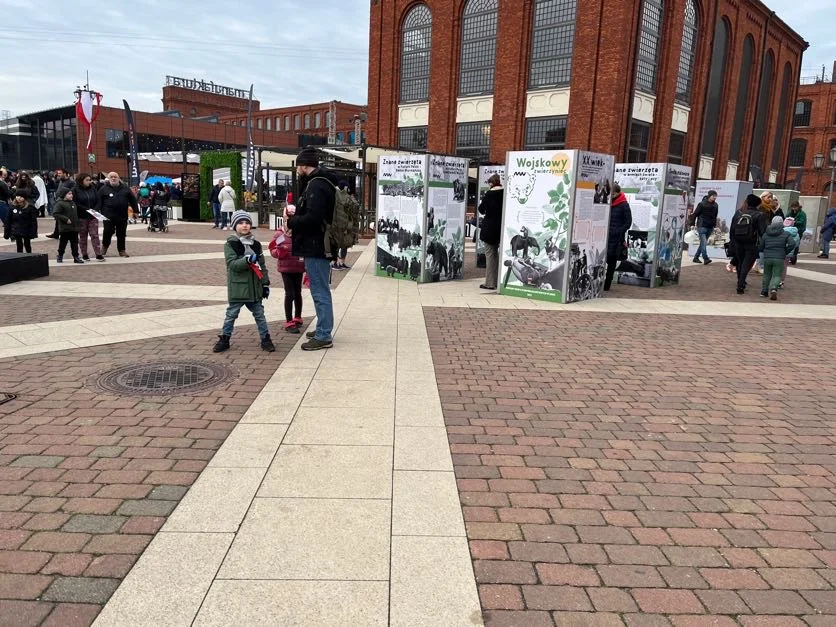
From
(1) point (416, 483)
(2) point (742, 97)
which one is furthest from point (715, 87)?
(1) point (416, 483)

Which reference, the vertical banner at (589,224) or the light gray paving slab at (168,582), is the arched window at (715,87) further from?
the light gray paving slab at (168,582)

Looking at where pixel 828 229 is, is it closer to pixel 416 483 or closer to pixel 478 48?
pixel 478 48

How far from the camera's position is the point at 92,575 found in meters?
2.62

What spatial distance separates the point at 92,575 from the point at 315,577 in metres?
0.94

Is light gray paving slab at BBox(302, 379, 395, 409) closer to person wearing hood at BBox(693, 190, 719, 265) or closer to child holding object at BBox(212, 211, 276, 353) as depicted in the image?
child holding object at BBox(212, 211, 276, 353)

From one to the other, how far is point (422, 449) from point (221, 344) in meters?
3.05

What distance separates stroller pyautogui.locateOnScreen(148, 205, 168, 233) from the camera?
20.6 metres

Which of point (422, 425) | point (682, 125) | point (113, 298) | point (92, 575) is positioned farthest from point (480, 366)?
point (682, 125)

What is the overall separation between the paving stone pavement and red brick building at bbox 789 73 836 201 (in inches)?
2348

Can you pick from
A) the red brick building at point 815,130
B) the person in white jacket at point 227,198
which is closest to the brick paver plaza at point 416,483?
the person in white jacket at point 227,198

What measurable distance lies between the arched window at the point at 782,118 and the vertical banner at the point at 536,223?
1621 inches

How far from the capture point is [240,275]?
6164mm

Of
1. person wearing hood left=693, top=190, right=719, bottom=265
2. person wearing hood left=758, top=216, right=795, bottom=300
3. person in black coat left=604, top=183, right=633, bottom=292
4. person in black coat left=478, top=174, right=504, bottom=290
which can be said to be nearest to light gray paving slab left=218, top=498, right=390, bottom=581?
person in black coat left=478, top=174, right=504, bottom=290

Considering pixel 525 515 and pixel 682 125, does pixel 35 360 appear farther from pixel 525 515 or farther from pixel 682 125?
pixel 682 125
